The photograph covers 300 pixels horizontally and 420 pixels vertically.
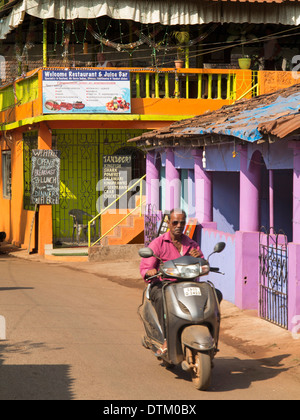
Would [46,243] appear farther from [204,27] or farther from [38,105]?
[204,27]

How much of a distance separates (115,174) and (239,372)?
1437 cm

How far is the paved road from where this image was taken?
22.4 ft

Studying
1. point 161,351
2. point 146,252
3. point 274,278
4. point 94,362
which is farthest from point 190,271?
point 274,278

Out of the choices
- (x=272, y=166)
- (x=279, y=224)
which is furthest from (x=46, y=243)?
(x=272, y=166)

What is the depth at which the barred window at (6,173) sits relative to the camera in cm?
2506

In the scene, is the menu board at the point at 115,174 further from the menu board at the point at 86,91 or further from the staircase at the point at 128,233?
the menu board at the point at 86,91

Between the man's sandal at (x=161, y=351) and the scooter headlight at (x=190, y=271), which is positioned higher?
the scooter headlight at (x=190, y=271)

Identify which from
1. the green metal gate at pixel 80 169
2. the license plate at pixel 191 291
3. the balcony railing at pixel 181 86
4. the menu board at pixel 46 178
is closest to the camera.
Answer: the license plate at pixel 191 291

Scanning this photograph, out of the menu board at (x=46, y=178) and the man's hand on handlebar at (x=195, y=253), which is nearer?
the man's hand on handlebar at (x=195, y=253)

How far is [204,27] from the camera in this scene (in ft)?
68.7

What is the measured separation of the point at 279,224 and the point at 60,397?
393 inches

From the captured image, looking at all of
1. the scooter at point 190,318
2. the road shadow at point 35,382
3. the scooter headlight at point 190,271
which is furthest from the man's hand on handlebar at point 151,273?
the road shadow at point 35,382

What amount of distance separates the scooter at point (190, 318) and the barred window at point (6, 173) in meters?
18.5

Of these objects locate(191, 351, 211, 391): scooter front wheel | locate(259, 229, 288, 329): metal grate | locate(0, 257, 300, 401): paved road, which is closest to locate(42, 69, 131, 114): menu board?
locate(0, 257, 300, 401): paved road
